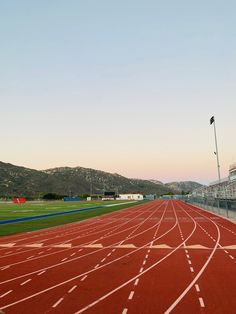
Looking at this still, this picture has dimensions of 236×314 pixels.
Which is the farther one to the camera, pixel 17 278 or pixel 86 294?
pixel 17 278

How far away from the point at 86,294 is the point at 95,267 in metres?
5.04

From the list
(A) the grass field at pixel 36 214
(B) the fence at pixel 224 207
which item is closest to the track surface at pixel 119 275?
(A) the grass field at pixel 36 214

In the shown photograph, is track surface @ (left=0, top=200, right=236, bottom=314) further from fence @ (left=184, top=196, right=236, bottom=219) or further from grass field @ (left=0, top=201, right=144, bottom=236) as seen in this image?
fence @ (left=184, top=196, right=236, bottom=219)

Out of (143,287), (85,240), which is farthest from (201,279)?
(85,240)

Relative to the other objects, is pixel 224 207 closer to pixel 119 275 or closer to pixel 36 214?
pixel 36 214

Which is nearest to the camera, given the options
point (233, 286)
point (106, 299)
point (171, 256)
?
point (106, 299)

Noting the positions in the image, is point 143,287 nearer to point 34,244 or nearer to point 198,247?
point 198,247

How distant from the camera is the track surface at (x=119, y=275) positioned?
12547mm

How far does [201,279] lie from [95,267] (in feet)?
17.8

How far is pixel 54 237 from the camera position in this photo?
32.2 meters

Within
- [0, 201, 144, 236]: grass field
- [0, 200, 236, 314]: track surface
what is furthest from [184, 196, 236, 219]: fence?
[0, 200, 236, 314]: track surface

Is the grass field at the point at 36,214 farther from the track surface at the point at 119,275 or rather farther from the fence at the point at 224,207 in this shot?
the fence at the point at 224,207

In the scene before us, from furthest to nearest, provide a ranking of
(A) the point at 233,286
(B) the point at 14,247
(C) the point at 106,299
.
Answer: (B) the point at 14,247
(A) the point at 233,286
(C) the point at 106,299

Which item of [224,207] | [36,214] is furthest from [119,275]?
[36,214]
